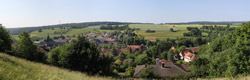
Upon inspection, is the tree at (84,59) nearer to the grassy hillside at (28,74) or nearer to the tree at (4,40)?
the grassy hillside at (28,74)

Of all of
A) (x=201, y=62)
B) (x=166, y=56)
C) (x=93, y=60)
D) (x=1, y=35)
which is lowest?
(x=166, y=56)

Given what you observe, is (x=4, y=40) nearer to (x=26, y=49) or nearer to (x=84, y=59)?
(x=26, y=49)

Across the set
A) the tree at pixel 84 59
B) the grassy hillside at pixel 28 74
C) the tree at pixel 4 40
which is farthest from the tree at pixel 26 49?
the grassy hillside at pixel 28 74

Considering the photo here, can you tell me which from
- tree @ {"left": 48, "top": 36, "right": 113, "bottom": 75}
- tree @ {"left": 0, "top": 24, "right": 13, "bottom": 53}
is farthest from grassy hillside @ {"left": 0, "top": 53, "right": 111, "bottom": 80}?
tree @ {"left": 0, "top": 24, "right": 13, "bottom": 53}

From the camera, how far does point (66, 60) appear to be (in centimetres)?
1563

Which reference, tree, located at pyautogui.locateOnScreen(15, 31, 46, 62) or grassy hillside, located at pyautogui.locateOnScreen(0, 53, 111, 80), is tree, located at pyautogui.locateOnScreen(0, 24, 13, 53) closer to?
tree, located at pyautogui.locateOnScreen(15, 31, 46, 62)

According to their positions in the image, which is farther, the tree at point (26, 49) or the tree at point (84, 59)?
the tree at point (26, 49)

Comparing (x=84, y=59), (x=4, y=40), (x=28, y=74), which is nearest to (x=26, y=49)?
(x=4, y=40)

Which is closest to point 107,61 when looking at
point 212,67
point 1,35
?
point 212,67

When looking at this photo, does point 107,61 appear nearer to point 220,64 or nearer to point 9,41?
point 220,64

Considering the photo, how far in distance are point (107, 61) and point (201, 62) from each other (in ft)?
38.8

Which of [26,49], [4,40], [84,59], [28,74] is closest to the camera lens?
[28,74]

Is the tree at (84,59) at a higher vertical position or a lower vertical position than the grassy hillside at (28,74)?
lower

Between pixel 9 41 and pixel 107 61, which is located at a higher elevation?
pixel 9 41
